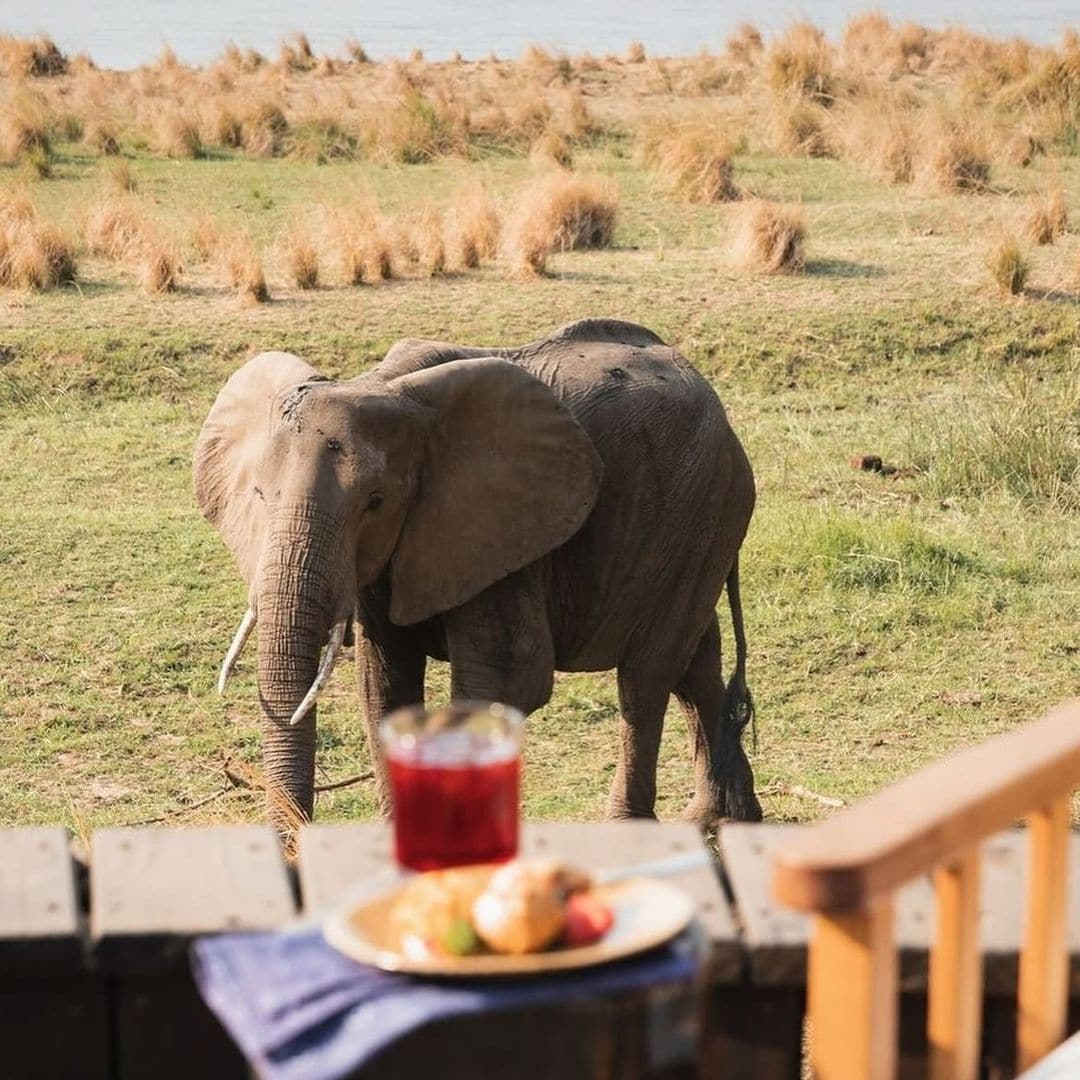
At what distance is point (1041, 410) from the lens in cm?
1116

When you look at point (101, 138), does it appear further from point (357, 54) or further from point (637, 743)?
point (637, 743)

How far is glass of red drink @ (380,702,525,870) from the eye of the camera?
2316 mm

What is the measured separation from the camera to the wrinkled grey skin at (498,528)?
20.0 ft

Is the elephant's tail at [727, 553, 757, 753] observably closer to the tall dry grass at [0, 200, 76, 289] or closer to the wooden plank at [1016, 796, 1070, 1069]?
the wooden plank at [1016, 796, 1070, 1069]

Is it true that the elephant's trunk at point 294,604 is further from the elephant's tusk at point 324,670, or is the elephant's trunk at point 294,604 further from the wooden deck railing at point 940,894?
the wooden deck railing at point 940,894

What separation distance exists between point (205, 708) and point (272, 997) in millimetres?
5901

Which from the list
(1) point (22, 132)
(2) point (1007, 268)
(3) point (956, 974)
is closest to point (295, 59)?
(1) point (22, 132)

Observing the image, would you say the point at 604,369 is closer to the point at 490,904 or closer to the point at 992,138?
the point at 490,904

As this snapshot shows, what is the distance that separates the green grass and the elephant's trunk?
1.18 m

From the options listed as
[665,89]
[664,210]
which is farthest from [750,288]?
[665,89]

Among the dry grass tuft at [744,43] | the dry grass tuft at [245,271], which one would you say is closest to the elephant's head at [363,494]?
the dry grass tuft at [245,271]

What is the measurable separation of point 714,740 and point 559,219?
7677 millimetres

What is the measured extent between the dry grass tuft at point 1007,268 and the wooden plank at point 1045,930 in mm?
10808

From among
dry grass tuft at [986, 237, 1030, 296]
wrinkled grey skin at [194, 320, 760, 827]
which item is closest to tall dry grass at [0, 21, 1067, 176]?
dry grass tuft at [986, 237, 1030, 296]
